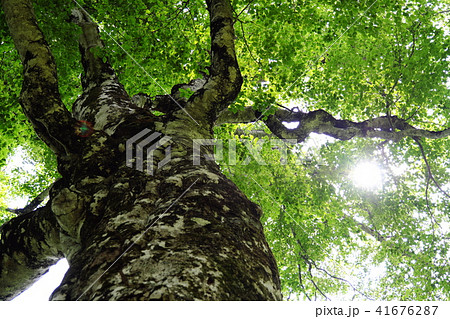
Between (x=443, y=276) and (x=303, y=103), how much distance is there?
684 centimetres

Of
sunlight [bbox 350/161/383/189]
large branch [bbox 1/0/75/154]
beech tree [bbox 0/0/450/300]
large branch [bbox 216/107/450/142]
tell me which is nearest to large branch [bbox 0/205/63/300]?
beech tree [bbox 0/0/450/300]

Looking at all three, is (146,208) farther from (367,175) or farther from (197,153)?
(367,175)

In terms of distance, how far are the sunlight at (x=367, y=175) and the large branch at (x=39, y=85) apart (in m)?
8.66

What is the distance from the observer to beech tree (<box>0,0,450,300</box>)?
5.96ft

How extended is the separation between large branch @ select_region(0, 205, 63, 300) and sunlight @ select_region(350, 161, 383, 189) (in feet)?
28.8

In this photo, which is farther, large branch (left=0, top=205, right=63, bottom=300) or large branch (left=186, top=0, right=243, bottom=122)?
large branch (left=186, top=0, right=243, bottom=122)

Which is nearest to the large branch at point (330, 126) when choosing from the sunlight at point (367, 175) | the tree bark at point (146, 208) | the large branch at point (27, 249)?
the sunlight at point (367, 175)

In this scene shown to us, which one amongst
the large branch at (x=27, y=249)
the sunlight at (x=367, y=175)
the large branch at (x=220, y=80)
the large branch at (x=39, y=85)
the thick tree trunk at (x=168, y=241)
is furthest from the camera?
the sunlight at (x=367, y=175)

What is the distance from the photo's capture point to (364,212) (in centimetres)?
1057

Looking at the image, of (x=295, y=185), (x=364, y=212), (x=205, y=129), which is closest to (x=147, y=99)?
(x=205, y=129)

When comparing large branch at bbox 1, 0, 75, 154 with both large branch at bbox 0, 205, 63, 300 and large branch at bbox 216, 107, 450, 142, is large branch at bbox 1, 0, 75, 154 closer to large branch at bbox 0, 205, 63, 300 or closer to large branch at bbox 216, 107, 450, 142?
large branch at bbox 0, 205, 63, 300

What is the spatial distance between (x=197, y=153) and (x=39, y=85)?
1896 mm

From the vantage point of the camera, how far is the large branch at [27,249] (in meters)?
2.88

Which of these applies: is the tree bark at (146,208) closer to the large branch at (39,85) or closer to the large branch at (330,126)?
the large branch at (39,85)
